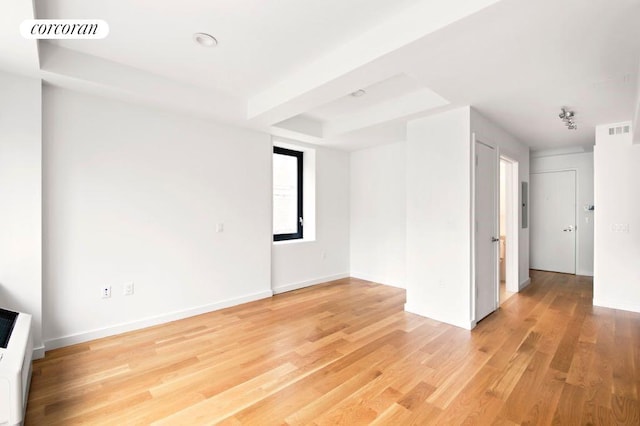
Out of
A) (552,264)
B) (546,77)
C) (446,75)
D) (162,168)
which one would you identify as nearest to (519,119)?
(546,77)

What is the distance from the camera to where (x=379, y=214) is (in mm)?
5156

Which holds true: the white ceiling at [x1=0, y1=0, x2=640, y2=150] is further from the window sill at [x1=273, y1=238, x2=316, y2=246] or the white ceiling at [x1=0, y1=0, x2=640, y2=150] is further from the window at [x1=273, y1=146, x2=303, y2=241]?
the window sill at [x1=273, y1=238, x2=316, y2=246]

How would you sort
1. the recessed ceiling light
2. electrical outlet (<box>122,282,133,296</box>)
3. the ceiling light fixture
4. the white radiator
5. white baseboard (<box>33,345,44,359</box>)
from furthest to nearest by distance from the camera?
the ceiling light fixture < electrical outlet (<box>122,282,133,296</box>) < white baseboard (<box>33,345,44,359</box>) < the recessed ceiling light < the white radiator

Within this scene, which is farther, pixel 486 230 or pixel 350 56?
pixel 486 230

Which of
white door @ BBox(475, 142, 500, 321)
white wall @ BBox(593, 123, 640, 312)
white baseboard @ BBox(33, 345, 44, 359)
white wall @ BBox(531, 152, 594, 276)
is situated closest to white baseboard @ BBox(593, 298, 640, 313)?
white wall @ BBox(593, 123, 640, 312)

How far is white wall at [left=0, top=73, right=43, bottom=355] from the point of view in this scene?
7.79 feet

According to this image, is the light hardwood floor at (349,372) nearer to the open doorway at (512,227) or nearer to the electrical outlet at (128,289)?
the electrical outlet at (128,289)

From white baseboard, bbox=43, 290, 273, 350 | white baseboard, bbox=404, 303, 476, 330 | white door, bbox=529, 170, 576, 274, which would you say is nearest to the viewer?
white baseboard, bbox=43, 290, 273, 350

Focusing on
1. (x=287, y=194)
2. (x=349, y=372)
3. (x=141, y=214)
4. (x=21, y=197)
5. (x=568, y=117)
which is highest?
(x=568, y=117)

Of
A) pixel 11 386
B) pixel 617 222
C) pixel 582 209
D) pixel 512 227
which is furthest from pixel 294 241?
pixel 582 209

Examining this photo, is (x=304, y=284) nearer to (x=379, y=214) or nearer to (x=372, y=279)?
(x=372, y=279)

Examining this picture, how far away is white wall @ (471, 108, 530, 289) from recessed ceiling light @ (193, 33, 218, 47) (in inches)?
105

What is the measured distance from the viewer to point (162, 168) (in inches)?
130

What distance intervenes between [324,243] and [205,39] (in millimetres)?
3613
